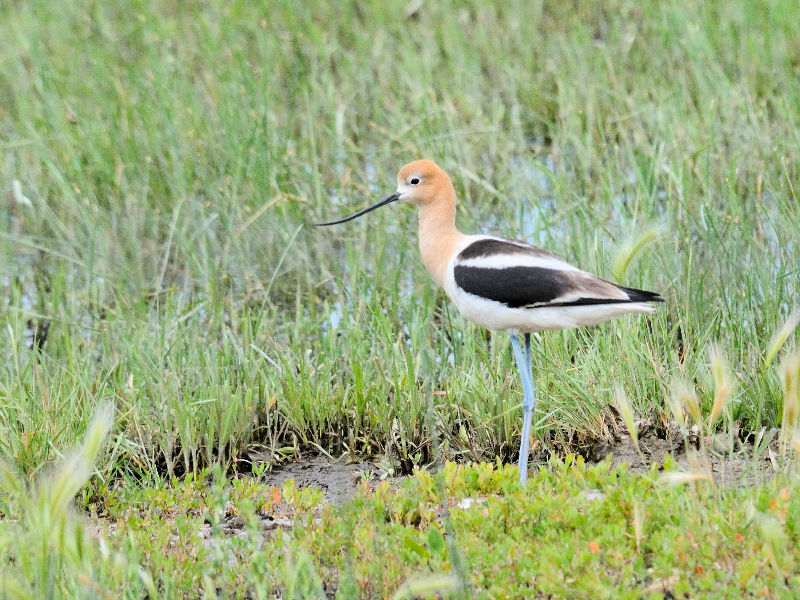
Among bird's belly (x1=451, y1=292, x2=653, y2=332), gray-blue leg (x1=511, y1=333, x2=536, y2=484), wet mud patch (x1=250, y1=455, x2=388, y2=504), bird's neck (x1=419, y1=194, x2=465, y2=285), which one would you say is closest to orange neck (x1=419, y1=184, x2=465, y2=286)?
bird's neck (x1=419, y1=194, x2=465, y2=285)

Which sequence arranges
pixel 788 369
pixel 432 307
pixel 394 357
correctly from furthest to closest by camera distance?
1. pixel 432 307
2. pixel 394 357
3. pixel 788 369

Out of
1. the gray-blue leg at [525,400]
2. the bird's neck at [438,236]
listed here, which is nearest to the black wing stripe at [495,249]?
the bird's neck at [438,236]

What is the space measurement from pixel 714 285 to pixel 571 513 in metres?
1.82

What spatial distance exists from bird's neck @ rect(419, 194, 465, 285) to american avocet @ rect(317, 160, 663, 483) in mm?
11

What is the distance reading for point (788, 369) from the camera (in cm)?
265

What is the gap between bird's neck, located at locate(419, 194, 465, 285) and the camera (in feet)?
14.8

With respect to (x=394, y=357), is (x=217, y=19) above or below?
above

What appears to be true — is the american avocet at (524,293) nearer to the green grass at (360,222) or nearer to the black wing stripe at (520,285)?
the black wing stripe at (520,285)

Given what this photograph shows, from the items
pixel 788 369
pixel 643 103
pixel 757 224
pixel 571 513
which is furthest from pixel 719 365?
pixel 643 103

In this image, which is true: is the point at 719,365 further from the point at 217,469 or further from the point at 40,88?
the point at 40,88

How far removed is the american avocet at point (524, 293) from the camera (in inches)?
155

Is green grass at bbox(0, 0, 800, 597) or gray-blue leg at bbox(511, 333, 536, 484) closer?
gray-blue leg at bbox(511, 333, 536, 484)

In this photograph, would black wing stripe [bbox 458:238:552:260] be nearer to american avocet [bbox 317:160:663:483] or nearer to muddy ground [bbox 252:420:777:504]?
american avocet [bbox 317:160:663:483]

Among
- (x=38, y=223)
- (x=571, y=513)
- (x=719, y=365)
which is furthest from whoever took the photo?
(x=38, y=223)
